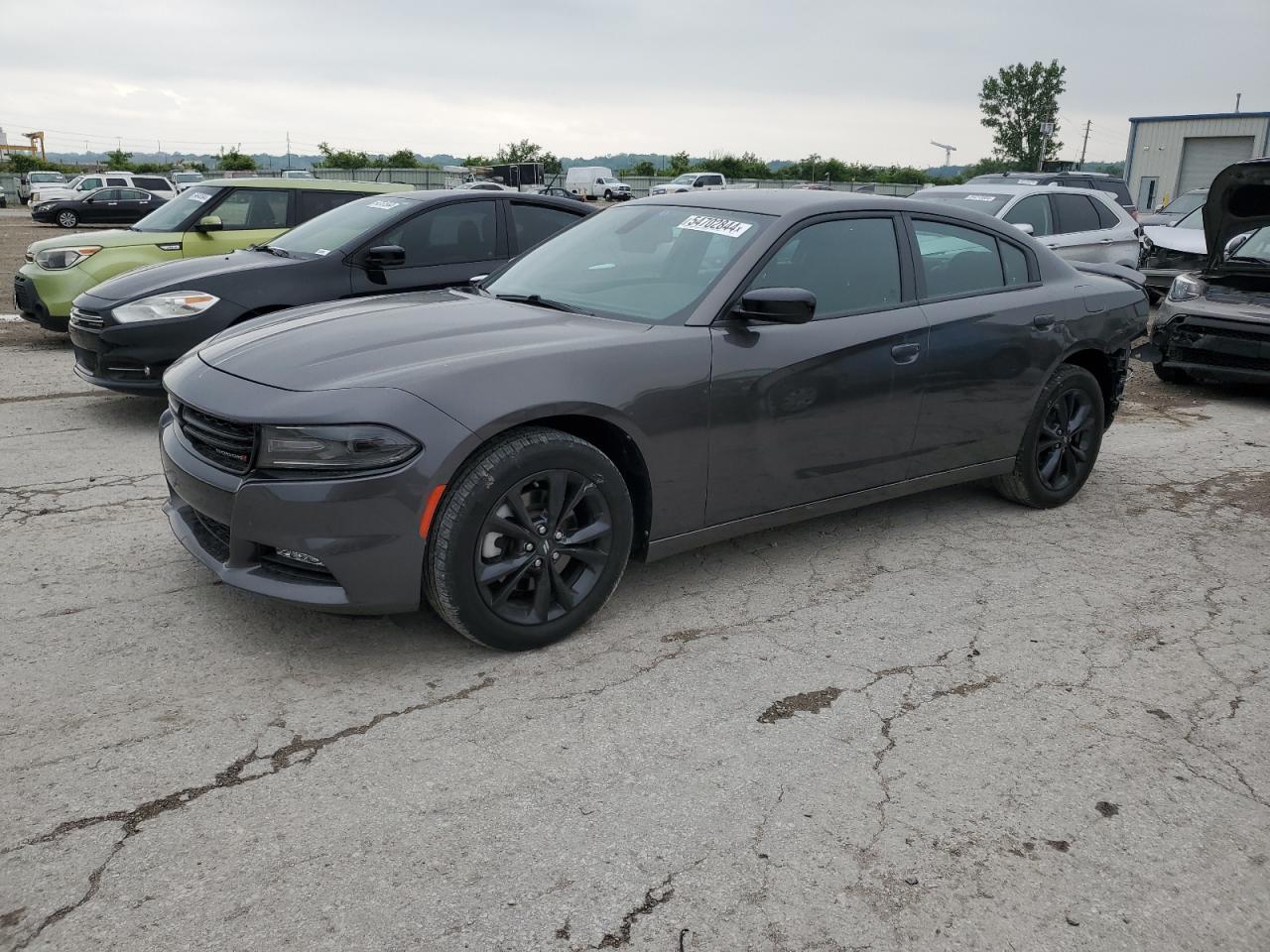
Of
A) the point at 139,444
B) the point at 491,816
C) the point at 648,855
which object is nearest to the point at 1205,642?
the point at 648,855

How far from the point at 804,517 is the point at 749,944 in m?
2.28

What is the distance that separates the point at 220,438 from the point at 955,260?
3.28m

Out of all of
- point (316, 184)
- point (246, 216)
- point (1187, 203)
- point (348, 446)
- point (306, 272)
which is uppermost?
point (1187, 203)

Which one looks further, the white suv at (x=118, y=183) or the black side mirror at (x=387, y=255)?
the white suv at (x=118, y=183)

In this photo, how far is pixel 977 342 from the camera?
4.70 m

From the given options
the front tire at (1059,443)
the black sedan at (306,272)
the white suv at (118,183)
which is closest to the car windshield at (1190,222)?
the black sedan at (306,272)

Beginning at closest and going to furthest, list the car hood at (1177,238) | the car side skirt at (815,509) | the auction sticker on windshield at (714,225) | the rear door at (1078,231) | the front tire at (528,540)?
the front tire at (528,540), the car side skirt at (815,509), the auction sticker on windshield at (714,225), the rear door at (1078,231), the car hood at (1177,238)

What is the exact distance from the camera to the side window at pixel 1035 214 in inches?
414

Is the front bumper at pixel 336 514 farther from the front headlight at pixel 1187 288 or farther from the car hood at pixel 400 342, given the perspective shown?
the front headlight at pixel 1187 288

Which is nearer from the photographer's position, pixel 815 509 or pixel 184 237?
pixel 815 509

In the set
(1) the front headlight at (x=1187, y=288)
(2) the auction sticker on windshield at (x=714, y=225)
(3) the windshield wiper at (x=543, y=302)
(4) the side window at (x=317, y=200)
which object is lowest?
(3) the windshield wiper at (x=543, y=302)

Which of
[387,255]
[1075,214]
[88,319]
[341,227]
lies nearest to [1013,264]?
[387,255]

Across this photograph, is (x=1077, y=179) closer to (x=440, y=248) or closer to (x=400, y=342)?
(x=440, y=248)

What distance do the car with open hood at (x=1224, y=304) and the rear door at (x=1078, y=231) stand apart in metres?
2.06
